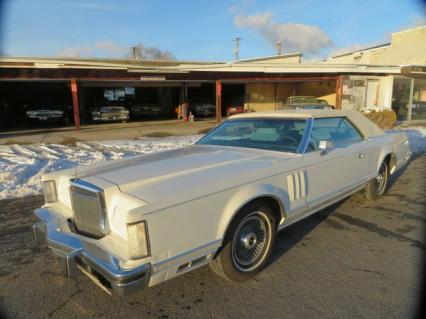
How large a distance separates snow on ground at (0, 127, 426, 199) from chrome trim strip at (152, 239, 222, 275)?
4588mm

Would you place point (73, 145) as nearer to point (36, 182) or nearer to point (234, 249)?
point (36, 182)

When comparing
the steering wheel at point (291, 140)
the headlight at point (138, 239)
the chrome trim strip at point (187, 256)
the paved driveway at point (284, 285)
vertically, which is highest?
the steering wheel at point (291, 140)

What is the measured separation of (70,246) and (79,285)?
71 cm

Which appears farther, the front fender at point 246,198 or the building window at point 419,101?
the building window at point 419,101

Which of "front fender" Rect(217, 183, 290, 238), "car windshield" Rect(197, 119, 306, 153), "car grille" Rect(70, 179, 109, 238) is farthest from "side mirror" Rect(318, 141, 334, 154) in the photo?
"car grille" Rect(70, 179, 109, 238)

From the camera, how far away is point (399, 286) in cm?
287

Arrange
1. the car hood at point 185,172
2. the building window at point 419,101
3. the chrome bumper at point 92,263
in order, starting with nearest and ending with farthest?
the chrome bumper at point 92,263 → the car hood at point 185,172 → the building window at point 419,101

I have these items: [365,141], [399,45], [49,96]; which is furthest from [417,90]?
[49,96]

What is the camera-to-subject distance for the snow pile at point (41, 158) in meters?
6.16

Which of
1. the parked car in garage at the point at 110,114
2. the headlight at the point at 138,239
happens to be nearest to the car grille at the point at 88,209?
the headlight at the point at 138,239

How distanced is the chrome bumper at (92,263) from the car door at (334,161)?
203cm

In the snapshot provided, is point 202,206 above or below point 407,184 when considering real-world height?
above

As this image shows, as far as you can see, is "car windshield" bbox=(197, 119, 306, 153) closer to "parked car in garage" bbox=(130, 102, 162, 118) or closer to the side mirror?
the side mirror

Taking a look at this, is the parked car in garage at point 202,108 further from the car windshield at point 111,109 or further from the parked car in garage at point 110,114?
the car windshield at point 111,109
